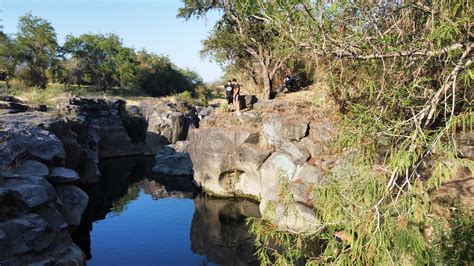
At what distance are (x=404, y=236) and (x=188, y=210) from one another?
57.4 feet

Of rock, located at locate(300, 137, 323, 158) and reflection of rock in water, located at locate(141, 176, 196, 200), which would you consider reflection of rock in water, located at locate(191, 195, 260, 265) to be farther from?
rock, located at locate(300, 137, 323, 158)

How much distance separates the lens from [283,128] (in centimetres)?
1989

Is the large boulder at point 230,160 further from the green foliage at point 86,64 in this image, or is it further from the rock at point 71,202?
the green foliage at point 86,64

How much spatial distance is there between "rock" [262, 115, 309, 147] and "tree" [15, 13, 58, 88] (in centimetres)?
4352

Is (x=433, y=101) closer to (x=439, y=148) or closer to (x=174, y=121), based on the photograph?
(x=439, y=148)

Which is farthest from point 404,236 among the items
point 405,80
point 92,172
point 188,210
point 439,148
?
point 92,172

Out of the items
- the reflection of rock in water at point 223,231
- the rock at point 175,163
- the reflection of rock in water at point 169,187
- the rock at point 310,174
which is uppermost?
the rock at point 310,174

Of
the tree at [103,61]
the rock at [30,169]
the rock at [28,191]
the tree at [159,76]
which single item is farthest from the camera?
the tree at [159,76]

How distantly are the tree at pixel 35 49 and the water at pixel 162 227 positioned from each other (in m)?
34.4

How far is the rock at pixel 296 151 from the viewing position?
1841 centimetres

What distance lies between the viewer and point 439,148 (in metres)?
4.29

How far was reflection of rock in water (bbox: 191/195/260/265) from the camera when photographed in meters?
14.7

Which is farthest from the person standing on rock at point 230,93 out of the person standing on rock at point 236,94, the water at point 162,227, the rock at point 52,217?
the rock at point 52,217

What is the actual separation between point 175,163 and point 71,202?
46.8 ft
